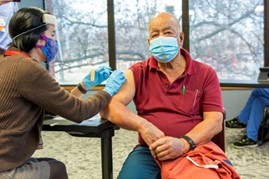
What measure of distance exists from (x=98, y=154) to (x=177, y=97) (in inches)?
66.7

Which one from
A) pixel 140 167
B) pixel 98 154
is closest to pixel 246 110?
pixel 98 154

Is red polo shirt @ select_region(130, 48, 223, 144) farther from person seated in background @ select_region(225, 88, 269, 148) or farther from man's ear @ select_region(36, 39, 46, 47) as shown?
person seated in background @ select_region(225, 88, 269, 148)

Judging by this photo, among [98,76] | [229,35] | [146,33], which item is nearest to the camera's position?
[98,76]

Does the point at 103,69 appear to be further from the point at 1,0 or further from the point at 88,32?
the point at 88,32

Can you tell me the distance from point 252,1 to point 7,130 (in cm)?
Answer: 357

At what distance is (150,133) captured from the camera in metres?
1.70

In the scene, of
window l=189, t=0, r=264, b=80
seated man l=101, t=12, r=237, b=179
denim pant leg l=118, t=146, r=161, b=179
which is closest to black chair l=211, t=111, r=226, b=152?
seated man l=101, t=12, r=237, b=179

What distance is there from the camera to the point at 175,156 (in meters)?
1.62

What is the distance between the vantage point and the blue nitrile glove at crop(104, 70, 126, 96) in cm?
172

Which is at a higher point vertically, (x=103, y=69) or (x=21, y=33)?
(x=21, y=33)

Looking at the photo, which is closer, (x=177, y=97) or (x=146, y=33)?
(x=177, y=97)

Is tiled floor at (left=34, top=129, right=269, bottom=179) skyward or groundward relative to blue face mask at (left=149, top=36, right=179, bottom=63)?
groundward

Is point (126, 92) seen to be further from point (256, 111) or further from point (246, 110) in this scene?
point (246, 110)

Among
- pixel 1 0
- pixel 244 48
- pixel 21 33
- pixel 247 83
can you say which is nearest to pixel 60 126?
pixel 21 33
